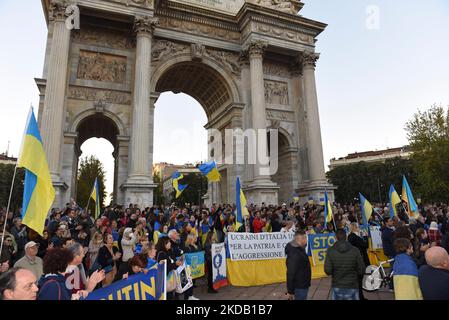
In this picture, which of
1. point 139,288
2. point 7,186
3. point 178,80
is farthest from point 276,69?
point 7,186

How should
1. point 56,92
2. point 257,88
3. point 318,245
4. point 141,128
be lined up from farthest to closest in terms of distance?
point 257,88 < point 141,128 < point 56,92 < point 318,245

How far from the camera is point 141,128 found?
1931cm

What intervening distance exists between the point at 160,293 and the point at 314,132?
22.2 metres

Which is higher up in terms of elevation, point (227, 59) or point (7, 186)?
point (227, 59)

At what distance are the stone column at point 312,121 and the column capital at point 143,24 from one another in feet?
42.2

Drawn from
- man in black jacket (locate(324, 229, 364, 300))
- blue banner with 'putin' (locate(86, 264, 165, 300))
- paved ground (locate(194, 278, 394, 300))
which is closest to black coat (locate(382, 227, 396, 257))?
paved ground (locate(194, 278, 394, 300))

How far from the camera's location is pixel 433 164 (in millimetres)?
31375

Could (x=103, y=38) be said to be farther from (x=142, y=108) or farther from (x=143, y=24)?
(x=142, y=108)

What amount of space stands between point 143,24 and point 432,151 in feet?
97.4

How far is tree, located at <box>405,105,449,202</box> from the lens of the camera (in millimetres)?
31047

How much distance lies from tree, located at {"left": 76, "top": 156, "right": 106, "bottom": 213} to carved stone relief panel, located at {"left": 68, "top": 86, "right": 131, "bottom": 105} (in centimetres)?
2064

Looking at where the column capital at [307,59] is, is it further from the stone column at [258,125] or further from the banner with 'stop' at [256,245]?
the banner with 'stop' at [256,245]
